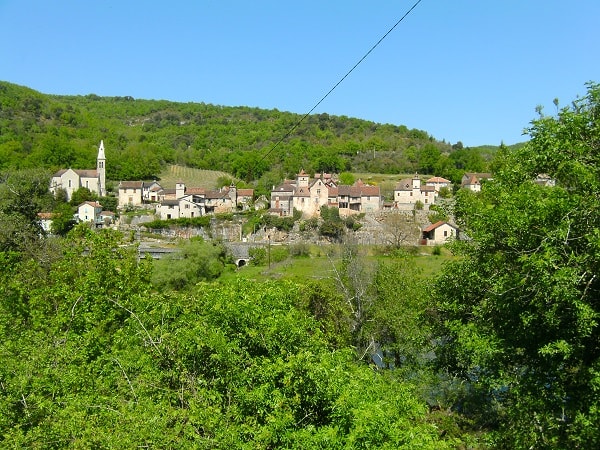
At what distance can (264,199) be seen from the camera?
261ft

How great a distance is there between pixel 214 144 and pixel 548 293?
419 feet

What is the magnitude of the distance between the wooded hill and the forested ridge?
59.5 meters

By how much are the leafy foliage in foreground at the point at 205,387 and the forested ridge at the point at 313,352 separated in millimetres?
31

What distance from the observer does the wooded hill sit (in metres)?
93.4

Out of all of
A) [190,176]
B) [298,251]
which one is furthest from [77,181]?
[298,251]

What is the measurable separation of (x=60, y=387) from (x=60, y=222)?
55.6 meters

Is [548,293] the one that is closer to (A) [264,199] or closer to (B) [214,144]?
(A) [264,199]

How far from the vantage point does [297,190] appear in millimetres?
74125

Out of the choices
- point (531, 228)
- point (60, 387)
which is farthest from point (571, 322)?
point (60, 387)

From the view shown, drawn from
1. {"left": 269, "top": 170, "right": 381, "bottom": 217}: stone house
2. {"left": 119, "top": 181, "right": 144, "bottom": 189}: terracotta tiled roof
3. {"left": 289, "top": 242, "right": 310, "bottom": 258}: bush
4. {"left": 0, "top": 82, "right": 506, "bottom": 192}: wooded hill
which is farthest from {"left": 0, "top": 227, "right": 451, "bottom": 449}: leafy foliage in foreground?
{"left": 119, "top": 181, "right": 144, "bottom": 189}: terracotta tiled roof

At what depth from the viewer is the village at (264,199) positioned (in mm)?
72000

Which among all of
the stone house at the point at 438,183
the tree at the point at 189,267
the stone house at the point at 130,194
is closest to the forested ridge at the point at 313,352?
the tree at the point at 189,267

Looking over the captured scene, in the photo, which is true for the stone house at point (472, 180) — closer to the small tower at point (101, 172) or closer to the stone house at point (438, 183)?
the stone house at point (438, 183)

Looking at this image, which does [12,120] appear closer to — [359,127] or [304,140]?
[304,140]
